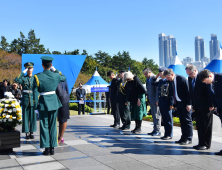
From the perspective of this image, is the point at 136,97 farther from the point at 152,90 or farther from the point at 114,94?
the point at 114,94

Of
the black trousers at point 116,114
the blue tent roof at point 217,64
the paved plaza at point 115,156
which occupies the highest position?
the blue tent roof at point 217,64

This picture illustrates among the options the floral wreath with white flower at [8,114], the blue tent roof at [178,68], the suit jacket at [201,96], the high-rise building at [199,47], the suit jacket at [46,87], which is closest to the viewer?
the suit jacket at [46,87]

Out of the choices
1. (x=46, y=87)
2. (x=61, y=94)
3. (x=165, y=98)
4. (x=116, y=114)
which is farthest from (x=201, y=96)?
(x=116, y=114)

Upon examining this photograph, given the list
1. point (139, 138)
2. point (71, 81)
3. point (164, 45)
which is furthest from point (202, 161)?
point (164, 45)

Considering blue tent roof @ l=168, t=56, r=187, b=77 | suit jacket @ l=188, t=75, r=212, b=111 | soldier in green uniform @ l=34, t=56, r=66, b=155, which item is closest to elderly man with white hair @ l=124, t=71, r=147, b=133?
suit jacket @ l=188, t=75, r=212, b=111

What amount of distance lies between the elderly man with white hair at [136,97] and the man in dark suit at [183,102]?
4.48ft

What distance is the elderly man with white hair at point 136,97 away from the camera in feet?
22.8

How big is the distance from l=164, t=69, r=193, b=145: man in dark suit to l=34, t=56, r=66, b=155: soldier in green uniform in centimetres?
272

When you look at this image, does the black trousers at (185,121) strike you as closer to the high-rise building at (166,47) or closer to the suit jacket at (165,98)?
the suit jacket at (165,98)

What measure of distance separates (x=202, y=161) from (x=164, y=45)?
170420 millimetres

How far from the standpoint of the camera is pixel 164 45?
551 ft

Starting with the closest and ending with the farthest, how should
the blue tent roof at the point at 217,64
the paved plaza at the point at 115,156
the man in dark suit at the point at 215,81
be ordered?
the paved plaza at the point at 115,156
the man in dark suit at the point at 215,81
the blue tent roof at the point at 217,64

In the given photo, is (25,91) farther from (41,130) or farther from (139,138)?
(139,138)

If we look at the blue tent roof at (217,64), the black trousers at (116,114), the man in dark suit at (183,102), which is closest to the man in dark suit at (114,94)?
the black trousers at (116,114)
